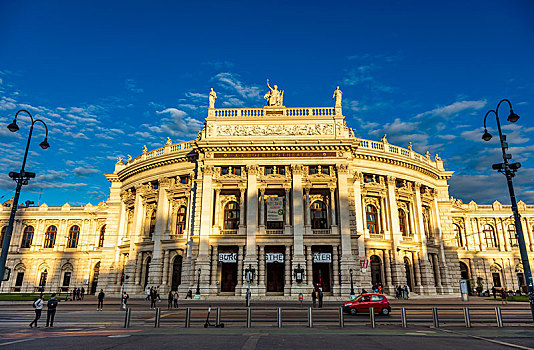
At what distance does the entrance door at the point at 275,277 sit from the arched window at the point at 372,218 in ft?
42.2

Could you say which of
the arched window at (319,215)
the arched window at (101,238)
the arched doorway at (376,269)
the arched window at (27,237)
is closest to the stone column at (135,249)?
the arched window at (101,238)

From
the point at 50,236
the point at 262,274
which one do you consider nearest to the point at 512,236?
the point at 262,274

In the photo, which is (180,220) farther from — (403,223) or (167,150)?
(403,223)

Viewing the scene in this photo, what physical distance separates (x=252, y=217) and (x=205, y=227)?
17.8 ft

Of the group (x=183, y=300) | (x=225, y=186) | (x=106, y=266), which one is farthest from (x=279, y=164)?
(x=106, y=266)

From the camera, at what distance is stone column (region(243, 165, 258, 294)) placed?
128ft

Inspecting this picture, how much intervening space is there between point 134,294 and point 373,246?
30027mm

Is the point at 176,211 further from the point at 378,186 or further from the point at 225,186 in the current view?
the point at 378,186

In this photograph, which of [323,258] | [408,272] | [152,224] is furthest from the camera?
[152,224]

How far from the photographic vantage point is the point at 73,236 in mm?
63219

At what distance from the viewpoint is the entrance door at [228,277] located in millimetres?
40606

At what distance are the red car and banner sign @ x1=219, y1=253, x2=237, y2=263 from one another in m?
17.5

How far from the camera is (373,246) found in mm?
43094

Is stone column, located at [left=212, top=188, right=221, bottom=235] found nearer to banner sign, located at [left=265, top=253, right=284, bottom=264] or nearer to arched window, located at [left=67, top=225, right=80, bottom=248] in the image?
banner sign, located at [left=265, top=253, right=284, bottom=264]
